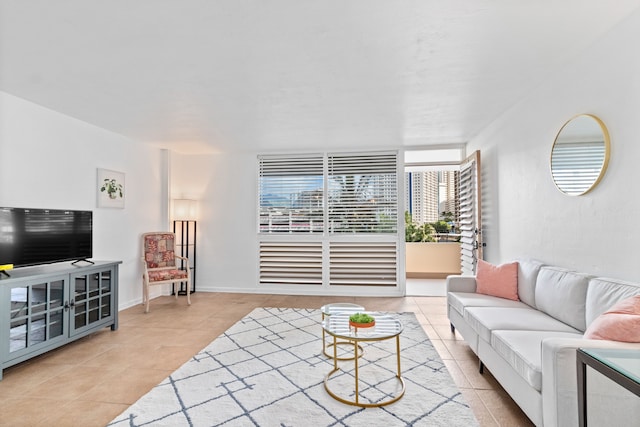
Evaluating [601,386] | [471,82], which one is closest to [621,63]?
[471,82]

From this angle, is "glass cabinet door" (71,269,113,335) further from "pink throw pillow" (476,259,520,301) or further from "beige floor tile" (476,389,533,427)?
"pink throw pillow" (476,259,520,301)

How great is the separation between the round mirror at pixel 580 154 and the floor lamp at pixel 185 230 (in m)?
4.96

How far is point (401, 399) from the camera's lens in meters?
2.17

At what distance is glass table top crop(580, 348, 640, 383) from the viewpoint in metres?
1.10

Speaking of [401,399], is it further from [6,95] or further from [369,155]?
[6,95]

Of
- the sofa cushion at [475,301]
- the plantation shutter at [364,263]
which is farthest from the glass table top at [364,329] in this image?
the plantation shutter at [364,263]

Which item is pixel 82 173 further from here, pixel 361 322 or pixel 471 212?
pixel 471 212

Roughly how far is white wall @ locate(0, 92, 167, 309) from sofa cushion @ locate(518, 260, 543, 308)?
4759 mm

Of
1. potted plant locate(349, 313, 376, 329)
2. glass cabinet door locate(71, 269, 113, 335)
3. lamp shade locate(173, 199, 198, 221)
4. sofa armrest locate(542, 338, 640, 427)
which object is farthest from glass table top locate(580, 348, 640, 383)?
lamp shade locate(173, 199, 198, 221)

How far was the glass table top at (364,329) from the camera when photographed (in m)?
2.19

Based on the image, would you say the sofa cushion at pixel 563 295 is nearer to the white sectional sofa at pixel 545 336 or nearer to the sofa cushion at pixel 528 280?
the white sectional sofa at pixel 545 336

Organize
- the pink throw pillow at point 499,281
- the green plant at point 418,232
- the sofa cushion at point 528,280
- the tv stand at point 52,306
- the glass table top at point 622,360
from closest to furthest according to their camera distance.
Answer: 1. the glass table top at point 622,360
2. the tv stand at point 52,306
3. the sofa cushion at point 528,280
4. the pink throw pillow at point 499,281
5. the green plant at point 418,232

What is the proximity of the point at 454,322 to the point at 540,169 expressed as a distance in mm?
1686

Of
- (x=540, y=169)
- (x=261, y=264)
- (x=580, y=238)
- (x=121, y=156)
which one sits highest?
(x=121, y=156)
